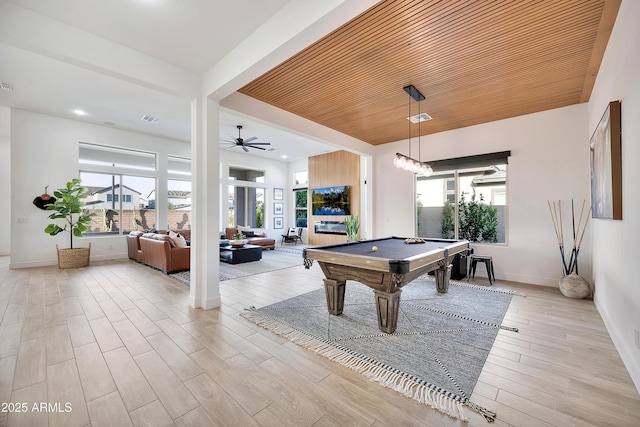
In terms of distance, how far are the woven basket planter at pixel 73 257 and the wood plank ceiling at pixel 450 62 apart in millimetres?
5572

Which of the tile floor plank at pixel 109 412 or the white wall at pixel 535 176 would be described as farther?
the white wall at pixel 535 176

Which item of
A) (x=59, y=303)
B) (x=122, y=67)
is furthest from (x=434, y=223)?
(x=59, y=303)

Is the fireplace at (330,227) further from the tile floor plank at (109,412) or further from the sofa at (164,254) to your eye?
the tile floor plank at (109,412)

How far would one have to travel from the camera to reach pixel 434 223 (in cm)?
606

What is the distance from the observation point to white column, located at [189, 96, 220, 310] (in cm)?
352

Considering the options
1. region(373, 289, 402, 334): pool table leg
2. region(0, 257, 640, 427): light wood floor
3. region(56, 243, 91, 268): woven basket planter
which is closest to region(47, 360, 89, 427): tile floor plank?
region(0, 257, 640, 427): light wood floor

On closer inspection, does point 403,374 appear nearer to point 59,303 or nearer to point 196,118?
point 196,118

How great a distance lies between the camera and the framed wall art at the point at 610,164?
7.91ft

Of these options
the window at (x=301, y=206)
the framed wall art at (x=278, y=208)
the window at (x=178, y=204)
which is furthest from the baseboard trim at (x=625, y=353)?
the framed wall art at (x=278, y=208)

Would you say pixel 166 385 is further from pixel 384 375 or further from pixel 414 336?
pixel 414 336

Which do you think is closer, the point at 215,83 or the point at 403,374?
the point at 403,374

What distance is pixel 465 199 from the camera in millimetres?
5688

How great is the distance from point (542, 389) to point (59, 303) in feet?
17.7

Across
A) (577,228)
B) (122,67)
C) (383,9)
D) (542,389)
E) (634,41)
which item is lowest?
(542,389)
